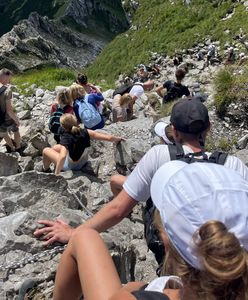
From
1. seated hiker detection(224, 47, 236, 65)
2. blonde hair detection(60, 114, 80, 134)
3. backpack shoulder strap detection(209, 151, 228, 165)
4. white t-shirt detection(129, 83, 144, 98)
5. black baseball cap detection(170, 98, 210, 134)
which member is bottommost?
seated hiker detection(224, 47, 236, 65)

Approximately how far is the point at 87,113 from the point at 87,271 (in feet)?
26.2

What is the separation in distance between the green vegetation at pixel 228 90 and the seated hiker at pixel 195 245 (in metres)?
8.81

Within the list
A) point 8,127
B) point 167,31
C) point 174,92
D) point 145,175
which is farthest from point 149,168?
point 167,31

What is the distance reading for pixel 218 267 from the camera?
1948mm

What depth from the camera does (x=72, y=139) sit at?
8.40m

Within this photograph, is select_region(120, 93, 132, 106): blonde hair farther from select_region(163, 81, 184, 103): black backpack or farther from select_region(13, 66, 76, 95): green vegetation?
select_region(13, 66, 76, 95): green vegetation

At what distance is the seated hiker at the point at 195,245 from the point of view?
1.98 meters

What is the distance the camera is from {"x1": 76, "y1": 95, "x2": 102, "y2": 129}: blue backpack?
34.1 ft

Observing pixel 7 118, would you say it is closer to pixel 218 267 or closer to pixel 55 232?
pixel 55 232

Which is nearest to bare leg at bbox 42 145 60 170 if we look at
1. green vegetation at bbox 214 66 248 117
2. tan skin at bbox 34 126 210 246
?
green vegetation at bbox 214 66 248 117

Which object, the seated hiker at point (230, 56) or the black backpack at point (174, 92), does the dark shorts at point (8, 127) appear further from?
the seated hiker at point (230, 56)

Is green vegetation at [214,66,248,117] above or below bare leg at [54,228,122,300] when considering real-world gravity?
below

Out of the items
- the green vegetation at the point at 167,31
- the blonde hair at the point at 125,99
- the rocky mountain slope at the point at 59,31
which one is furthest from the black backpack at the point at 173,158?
the rocky mountain slope at the point at 59,31

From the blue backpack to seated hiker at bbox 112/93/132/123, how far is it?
2.59m
